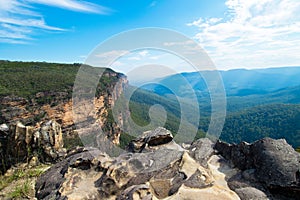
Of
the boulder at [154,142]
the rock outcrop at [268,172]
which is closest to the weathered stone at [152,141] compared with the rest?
the boulder at [154,142]

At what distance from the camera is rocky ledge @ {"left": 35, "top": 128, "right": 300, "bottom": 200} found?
240 inches

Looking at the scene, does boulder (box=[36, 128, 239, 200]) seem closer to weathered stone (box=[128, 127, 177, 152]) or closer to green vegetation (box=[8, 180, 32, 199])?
green vegetation (box=[8, 180, 32, 199])

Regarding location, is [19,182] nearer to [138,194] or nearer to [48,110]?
[138,194]

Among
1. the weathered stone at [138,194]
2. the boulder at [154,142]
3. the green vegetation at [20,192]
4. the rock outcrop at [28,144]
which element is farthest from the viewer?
the rock outcrop at [28,144]

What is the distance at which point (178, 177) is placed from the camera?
6695 mm

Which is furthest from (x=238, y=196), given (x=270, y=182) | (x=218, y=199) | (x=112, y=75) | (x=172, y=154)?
(x=112, y=75)

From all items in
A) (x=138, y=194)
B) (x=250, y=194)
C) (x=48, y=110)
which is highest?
(x=138, y=194)

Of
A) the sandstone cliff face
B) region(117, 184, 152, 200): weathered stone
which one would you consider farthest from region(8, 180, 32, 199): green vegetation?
the sandstone cliff face

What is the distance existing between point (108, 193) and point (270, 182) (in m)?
4.73

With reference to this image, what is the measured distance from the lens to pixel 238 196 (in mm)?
5996

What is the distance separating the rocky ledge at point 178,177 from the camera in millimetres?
6086

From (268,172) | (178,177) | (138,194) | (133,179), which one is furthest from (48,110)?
(268,172)

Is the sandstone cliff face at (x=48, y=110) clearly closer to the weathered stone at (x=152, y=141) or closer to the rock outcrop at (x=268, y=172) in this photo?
the weathered stone at (x=152, y=141)

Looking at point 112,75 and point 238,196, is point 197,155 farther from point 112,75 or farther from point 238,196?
point 112,75
